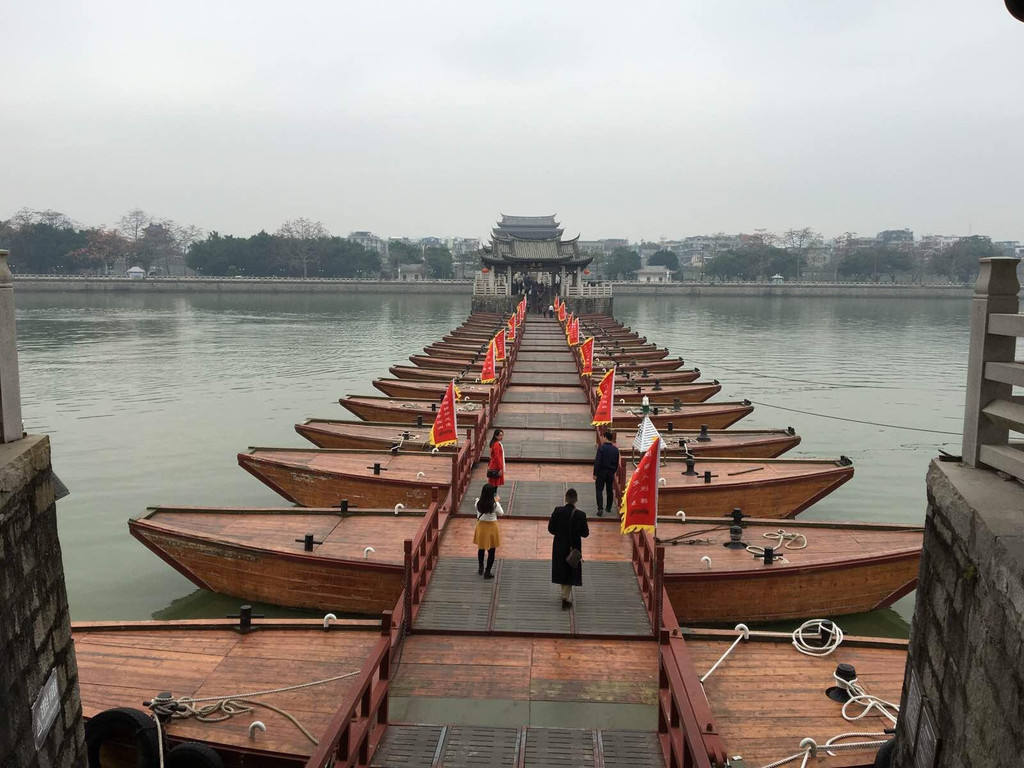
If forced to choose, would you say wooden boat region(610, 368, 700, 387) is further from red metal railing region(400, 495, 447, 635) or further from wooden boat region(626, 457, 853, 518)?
red metal railing region(400, 495, 447, 635)

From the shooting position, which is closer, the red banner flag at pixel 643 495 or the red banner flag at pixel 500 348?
the red banner flag at pixel 643 495

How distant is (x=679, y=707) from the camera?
19.9 feet

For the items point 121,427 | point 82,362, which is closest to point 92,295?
point 82,362

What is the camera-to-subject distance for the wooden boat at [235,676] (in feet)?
22.2

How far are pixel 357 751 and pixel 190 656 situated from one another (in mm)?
3079

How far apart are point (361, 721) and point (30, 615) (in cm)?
269

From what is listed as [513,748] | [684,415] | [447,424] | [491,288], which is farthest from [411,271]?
[513,748]

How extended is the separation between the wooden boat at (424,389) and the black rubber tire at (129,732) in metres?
16.9

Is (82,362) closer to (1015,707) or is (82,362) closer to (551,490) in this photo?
(551,490)

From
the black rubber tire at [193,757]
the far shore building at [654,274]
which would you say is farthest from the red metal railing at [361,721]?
the far shore building at [654,274]

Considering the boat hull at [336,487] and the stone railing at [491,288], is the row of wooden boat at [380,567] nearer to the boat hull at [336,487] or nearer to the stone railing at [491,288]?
the boat hull at [336,487]

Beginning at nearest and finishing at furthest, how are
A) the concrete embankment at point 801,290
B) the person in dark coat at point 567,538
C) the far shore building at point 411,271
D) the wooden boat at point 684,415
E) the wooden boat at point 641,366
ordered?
the person in dark coat at point 567,538
the wooden boat at point 684,415
the wooden boat at point 641,366
the concrete embankment at point 801,290
the far shore building at point 411,271

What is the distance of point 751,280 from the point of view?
424 ft

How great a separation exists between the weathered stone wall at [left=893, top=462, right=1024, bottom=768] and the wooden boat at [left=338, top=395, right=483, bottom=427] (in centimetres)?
1640
